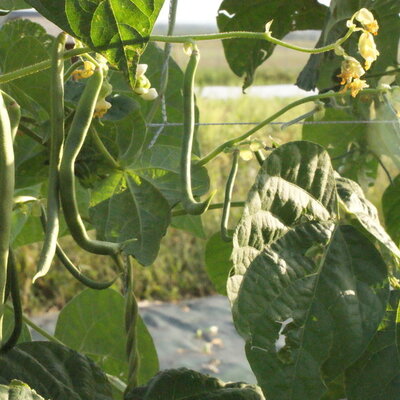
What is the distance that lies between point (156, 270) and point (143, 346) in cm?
248

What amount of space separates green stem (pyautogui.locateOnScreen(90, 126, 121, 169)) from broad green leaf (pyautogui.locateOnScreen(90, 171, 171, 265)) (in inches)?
0.5

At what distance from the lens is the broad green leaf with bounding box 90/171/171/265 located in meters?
0.55

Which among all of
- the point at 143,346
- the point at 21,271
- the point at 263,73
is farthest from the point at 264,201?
the point at 263,73

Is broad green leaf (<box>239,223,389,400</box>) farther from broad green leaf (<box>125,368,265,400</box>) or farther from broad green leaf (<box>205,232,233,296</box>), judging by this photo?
broad green leaf (<box>205,232,233,296</box>)

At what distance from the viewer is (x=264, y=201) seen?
488 millimetres

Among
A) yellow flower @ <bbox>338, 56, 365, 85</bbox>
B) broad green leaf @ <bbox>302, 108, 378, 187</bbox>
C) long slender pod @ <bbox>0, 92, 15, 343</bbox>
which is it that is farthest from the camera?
broad green leaf @ <bbox>302, 108, 378, 187</bbox>

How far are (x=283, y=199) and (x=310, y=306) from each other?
2.8 inches

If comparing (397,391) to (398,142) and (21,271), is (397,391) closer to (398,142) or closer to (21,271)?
(398,142)

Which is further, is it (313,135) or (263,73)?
(263,73)

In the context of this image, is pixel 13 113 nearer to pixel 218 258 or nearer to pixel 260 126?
pixel 260 126

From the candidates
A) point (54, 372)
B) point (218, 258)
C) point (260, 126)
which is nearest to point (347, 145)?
point (218, 258)

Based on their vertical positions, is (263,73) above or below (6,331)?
below

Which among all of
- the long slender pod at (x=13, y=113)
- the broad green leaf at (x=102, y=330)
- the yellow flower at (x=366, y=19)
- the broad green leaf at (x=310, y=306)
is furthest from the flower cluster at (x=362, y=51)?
the broad green leaf at (x=102, y=330)

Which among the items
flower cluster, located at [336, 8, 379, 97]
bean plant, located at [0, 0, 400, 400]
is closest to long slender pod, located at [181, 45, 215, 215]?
bean plant, located at [0, 0, 400, 400]
